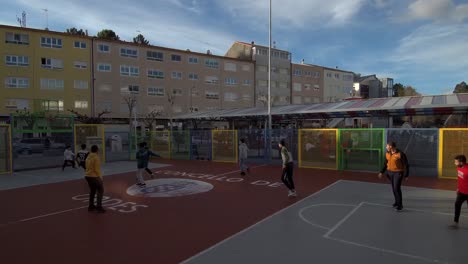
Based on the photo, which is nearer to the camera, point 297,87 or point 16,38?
point 16,38

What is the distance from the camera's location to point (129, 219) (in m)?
8.55

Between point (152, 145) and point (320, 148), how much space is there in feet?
42.8

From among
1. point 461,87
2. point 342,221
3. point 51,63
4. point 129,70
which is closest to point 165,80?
point 129,70

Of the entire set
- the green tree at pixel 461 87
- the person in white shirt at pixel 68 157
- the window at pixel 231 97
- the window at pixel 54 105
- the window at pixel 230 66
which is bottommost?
the person in white shirt at pixel 68 157

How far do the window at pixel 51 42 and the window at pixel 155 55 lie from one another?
1189cm

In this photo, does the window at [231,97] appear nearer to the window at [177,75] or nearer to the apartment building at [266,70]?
the apartment building at [266,70]

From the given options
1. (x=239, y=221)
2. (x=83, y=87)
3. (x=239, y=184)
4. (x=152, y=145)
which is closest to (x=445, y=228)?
(x=239, y=221)

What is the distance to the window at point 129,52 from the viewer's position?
164ft

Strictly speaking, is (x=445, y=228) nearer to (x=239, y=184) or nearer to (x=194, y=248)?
(x=194, y=248)

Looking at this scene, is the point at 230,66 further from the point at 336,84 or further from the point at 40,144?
the point at 40,144

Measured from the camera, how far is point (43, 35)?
145 feet

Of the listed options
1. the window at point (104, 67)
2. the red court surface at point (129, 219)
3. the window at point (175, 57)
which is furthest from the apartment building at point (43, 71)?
the red court surface at point (129, 219)

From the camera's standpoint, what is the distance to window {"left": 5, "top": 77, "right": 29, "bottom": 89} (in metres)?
41.8

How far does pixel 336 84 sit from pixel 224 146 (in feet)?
201
